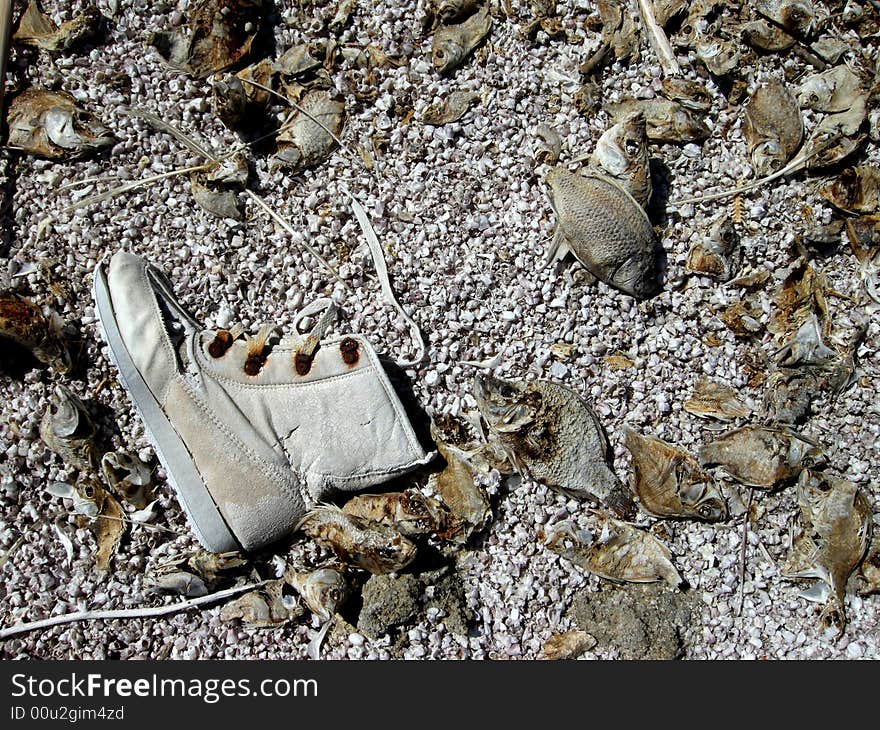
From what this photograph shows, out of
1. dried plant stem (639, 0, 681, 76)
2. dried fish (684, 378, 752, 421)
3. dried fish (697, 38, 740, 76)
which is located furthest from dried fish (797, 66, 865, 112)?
dried fish (684, 378, 752, 421)

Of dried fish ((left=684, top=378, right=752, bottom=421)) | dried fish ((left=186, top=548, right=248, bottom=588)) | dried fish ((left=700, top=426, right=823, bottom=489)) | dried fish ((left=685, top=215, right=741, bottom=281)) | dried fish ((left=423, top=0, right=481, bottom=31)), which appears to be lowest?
dried fish ((left=186, top=548, right=248, bottom=588))

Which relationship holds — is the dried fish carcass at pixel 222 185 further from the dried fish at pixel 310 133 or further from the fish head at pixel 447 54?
the fish head at pixel 447 54

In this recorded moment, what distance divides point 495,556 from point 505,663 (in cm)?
32

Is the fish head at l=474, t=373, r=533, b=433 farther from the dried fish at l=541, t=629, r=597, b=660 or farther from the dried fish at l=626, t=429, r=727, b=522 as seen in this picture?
the dried fish at l=541, t=629, r=597, b=660

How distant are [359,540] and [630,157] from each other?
4.58 ft

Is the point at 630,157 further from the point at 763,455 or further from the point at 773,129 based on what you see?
the point at 763,455

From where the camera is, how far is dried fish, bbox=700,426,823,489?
6.98ft

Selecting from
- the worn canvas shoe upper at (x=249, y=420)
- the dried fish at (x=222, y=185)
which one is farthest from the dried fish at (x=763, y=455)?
the dried fish at (x=222, y=185)

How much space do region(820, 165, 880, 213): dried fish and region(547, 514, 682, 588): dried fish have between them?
46.7 inches

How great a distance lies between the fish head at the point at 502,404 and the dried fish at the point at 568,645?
2.17 ft

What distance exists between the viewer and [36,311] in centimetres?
215

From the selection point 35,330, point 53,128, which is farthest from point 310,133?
point 35,330

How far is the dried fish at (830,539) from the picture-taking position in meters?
2.12

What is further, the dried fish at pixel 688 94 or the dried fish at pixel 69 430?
the dried fish at pixel 688 94
